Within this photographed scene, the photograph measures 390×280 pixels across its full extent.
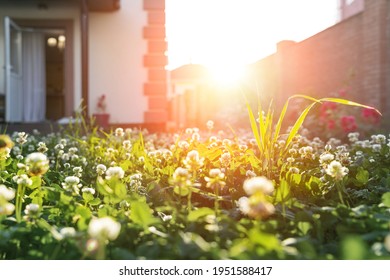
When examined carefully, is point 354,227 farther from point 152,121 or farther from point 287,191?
point 152,121

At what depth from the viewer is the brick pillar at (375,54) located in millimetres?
7867

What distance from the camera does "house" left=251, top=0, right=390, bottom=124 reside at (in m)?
7.96

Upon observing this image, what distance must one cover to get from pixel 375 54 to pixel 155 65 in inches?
136

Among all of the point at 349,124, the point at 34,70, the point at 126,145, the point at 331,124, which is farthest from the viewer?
the point at 34,70

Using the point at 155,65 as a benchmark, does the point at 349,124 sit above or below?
below

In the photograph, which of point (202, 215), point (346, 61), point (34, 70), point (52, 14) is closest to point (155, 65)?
point (52, 14)

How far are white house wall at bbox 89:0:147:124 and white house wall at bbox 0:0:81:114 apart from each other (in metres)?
0.21

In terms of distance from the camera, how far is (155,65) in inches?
344

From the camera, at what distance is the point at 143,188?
7.05 ft

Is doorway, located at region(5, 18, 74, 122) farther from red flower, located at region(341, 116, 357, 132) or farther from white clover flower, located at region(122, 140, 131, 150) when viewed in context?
white clover flower, located at region(122, 140, 131, 150)

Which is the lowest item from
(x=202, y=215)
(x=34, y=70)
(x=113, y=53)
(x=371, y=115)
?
(x=202, y=215)

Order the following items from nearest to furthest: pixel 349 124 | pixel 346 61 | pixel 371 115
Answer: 1. pixel 349 124
2. pixel 371 115
3. pixel 346 61

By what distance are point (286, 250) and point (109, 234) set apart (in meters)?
0.33

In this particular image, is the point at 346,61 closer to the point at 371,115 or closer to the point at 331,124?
the point at 371,115
